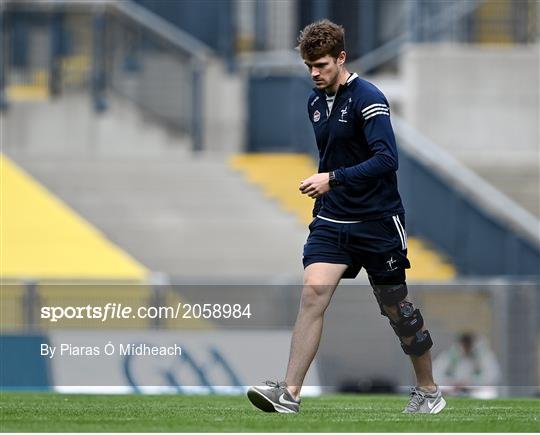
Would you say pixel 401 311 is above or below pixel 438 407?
above

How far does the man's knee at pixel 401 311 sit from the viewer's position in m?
8.48

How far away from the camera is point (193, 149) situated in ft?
71.2

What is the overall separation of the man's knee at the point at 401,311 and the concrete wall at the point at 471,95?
46.7 ft

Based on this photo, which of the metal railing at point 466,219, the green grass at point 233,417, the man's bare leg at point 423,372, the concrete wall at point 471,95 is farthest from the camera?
the concrete wall at point 471,95

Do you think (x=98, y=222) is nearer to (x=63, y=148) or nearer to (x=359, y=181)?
(x=63, y=148)

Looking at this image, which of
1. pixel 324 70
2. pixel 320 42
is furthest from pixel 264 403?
pixel 320 42

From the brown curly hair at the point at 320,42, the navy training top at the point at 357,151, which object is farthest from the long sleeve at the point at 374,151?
the brown curly hair at the point at 320,42

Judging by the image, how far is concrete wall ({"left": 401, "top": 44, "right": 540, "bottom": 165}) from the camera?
74.4ft

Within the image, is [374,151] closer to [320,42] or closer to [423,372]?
[320,42]

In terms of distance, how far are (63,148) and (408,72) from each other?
4613mm

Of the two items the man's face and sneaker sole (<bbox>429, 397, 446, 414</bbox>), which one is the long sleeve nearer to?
the man's face

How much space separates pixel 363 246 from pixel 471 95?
14.6m

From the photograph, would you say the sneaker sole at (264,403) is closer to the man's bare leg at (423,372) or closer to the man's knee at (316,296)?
the man's knee at (316,296)

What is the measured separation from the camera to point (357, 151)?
843 centimetres
